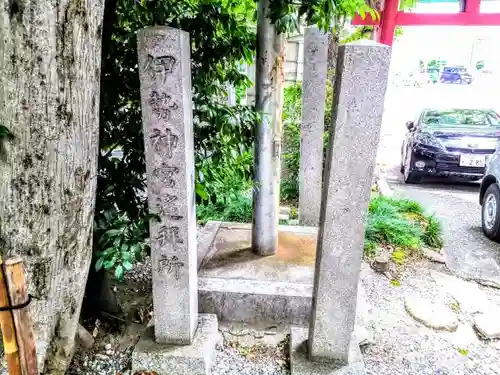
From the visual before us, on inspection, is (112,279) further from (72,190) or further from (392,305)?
(392,305)

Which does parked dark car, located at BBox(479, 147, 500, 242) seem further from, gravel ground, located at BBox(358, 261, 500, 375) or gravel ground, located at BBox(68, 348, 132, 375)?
gravel ground, located at BBox(68, 348, 132, 375)

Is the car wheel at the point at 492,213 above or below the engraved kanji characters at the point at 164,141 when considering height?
below

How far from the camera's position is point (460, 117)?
7703mm

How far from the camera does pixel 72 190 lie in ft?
6.15

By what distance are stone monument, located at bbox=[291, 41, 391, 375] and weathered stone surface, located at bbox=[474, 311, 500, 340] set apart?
1.24m

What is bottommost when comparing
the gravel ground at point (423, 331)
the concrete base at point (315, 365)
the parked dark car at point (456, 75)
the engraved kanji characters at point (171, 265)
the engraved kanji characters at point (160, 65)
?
the gravel ground at point (423, 331)

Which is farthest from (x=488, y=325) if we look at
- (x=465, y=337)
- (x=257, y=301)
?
(x=257, y=301)

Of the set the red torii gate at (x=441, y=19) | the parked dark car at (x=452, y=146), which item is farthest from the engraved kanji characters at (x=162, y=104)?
the parked dark car at (x=452, y=146)

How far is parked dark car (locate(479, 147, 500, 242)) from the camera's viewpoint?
477 cm

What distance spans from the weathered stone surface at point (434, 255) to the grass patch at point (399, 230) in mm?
87

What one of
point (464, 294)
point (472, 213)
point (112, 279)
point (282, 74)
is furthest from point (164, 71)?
point (472, 213)

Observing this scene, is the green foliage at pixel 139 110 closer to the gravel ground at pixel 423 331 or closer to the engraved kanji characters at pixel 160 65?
the engraved kanji characters at pixel 160 65

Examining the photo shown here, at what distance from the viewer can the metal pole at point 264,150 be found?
3.03m

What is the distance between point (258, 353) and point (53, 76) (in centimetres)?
218
